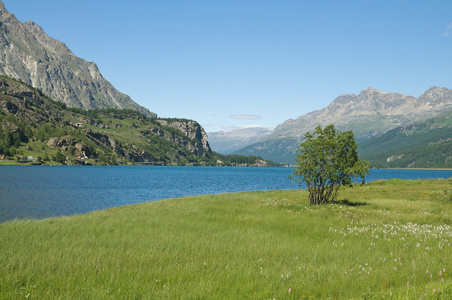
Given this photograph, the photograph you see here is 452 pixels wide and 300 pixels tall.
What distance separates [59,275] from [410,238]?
18379 mm

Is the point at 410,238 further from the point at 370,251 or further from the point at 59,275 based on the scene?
the point at 59,275

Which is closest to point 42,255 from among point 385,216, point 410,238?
point 410,238

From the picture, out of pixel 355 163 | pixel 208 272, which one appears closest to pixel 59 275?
pixel 208 272

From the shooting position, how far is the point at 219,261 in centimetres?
1352

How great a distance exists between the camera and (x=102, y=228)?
2042 centimetres

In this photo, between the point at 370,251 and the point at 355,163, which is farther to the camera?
the point at 355,163

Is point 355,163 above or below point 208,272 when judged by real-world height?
above

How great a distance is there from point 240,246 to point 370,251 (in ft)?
21.8

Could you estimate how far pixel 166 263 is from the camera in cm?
1318

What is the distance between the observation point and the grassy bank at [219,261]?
32.9 ft

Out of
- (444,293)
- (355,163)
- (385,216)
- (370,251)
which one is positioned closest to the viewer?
(444,293)

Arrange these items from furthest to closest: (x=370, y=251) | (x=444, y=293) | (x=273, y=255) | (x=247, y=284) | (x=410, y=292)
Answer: (x=370, y=251) < (x=273, y=255) < (x=247, y=284) < (x=410, y=292) < (x=444, y=293)

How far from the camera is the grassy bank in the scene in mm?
10031

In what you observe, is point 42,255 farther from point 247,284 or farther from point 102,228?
point 247,284
